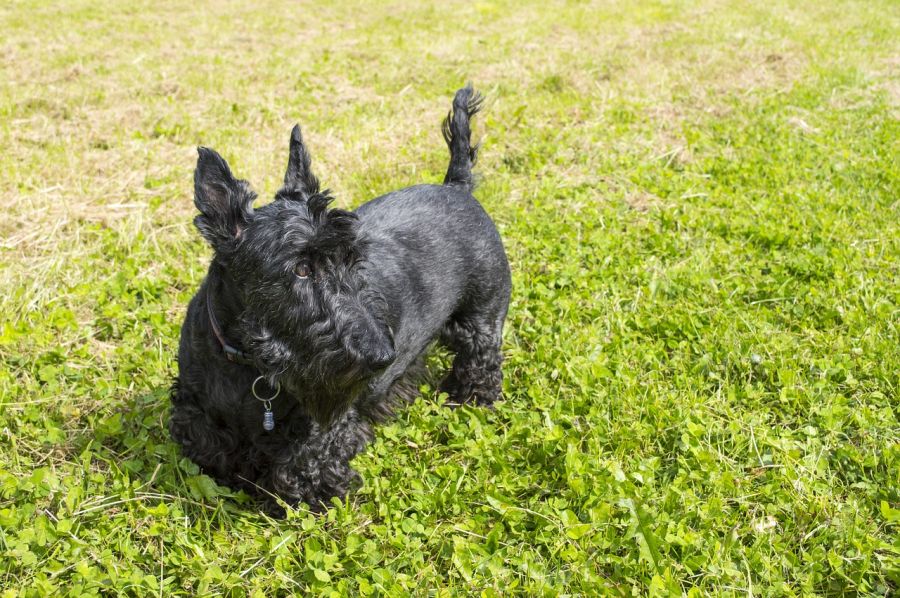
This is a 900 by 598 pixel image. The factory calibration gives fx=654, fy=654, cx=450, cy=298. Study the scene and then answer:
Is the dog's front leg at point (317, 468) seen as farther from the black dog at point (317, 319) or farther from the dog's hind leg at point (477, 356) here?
the dog's hind leg at point (477, 356)

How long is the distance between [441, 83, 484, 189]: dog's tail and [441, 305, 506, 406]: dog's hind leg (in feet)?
3.13

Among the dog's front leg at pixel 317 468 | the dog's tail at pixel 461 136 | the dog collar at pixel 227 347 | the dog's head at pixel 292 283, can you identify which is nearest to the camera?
the dog's head at pixel 292 283

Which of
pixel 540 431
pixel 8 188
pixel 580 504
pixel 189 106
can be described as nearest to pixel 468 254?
pixel 540 431

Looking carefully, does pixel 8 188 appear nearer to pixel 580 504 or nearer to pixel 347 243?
pixel 347 243

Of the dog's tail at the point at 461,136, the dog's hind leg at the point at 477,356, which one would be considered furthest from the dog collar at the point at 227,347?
the dog's tail at the point at 461,136

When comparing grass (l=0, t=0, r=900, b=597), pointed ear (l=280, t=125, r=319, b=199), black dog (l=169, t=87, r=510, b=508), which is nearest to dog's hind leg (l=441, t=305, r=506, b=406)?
black dog (l=169, t=87, r=510, b=508)

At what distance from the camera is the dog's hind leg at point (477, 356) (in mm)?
4332

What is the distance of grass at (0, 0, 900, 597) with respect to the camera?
3.10 meters

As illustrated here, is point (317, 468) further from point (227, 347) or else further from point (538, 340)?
point (538, 340)

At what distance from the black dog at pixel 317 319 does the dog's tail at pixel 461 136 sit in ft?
0.04

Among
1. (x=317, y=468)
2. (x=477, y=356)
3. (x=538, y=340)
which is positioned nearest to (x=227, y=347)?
(x=317, y=468)

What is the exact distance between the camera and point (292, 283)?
113 inches

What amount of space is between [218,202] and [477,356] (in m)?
2.03

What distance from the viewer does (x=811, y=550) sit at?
3117mm
